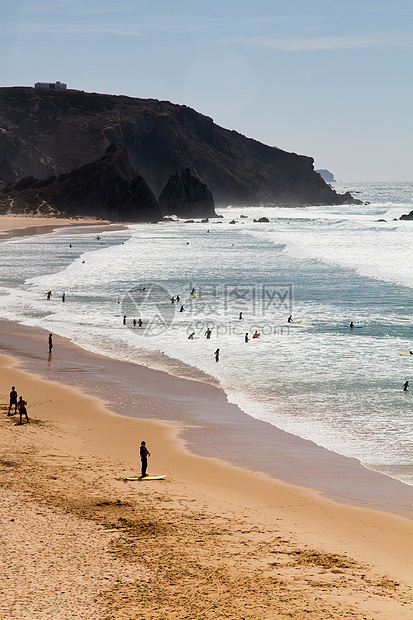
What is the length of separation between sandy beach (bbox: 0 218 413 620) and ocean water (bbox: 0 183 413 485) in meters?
3.16

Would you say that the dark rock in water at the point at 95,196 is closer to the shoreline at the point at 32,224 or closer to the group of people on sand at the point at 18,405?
the shoreline at the point at 32,224

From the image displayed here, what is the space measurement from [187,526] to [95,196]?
145 metres

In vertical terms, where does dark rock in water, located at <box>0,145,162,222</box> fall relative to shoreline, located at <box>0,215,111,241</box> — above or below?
above

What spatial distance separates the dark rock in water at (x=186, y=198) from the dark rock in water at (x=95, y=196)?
71.6 feet

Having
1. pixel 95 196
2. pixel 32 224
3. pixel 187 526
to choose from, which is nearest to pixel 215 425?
pixel 187 526

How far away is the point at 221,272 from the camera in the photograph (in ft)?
222

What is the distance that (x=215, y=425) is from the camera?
21562mm

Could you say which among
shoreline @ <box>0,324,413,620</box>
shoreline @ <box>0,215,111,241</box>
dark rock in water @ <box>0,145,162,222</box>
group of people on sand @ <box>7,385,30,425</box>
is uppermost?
dark rock in water @ <box>0,145,162,222</box>

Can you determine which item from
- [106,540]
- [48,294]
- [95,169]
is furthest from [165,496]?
[95,169]

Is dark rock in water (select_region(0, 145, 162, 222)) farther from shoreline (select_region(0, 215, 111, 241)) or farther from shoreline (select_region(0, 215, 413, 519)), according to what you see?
shoreline (select_region(0, 215, 413, 519))

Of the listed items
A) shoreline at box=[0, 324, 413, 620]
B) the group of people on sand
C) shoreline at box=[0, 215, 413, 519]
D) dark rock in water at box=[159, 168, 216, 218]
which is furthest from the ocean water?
dark rock in water at box=[159, 168, 216, 218]

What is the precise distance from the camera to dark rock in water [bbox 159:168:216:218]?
17588cm

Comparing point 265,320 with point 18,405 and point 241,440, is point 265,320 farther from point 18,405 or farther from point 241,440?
point 18,405

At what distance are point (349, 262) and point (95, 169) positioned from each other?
97.6 metres
